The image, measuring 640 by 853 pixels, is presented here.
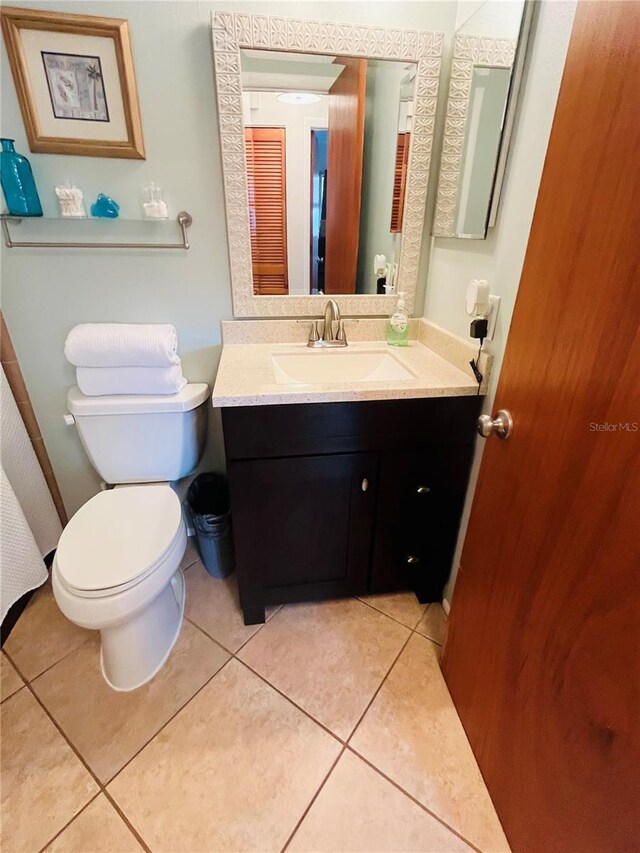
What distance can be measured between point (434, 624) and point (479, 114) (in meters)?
1.64

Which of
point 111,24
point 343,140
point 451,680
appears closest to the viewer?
point 111,24

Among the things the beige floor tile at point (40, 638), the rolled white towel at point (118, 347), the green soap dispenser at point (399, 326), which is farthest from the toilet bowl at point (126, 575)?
the green soap dispenser at point (399, 326)

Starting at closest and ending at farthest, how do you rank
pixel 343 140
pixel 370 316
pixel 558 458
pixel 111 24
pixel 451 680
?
pixel 558 458, pixel 111 24, pixel 451 680, pixel 343 140, pixel 370 316

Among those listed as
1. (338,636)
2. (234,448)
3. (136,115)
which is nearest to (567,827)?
(338,636)

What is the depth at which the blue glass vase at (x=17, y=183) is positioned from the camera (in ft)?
3.86

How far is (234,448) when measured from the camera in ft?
3.78

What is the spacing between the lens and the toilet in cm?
110

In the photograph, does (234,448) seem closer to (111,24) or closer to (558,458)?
(558,458)

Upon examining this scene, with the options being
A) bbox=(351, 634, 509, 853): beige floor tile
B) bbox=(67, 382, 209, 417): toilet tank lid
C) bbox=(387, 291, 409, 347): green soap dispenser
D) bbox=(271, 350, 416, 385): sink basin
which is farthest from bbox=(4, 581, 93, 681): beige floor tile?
bbox=(387, 291, 409, 347): green soap dispenser

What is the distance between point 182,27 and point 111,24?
→ 0.19 meters

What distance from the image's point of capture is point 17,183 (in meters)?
1.20

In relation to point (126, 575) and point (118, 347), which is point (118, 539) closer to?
point (126, 575)

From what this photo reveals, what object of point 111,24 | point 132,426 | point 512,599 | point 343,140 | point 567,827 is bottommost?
point 567,827

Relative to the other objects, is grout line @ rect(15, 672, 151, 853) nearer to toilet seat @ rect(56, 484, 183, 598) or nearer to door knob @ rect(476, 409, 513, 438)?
toilet seat @ rect(56, 484, 183, 598)
